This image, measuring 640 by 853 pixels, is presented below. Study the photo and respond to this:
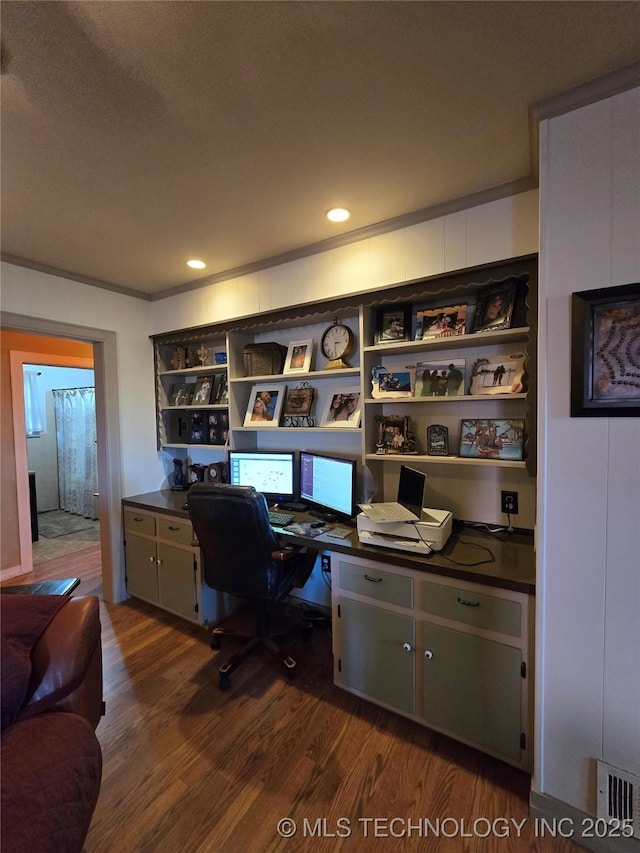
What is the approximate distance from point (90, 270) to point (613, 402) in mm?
3050

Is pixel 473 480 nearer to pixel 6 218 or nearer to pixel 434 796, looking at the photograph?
pixel 434 796

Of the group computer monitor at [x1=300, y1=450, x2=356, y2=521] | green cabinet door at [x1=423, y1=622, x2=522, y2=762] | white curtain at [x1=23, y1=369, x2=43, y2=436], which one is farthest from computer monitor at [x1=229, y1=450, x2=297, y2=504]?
white curtain at [x1=23, y1=369, x2=43, y2=436]


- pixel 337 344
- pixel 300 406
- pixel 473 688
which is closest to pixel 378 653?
pixel 473 688

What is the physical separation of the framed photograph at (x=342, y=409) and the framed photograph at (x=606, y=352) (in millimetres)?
1167

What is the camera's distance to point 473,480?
1951 millimetres

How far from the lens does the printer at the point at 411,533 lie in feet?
5.28

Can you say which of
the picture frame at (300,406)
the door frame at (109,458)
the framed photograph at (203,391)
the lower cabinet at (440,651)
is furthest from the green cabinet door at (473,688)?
the door frame at (109,458)

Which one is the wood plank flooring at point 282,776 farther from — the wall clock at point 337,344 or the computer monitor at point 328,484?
the wall clock at point 337,344

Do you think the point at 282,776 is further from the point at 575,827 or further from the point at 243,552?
the point at 575,827

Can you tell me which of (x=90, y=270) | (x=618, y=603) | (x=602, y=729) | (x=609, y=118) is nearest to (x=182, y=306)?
(x=90, y=270)

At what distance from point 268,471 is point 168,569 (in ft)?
3.21

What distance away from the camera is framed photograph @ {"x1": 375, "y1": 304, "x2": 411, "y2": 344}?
202 centimetres

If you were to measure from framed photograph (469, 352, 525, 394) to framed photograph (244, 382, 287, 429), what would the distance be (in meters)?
1.25

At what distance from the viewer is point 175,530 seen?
2471mm
